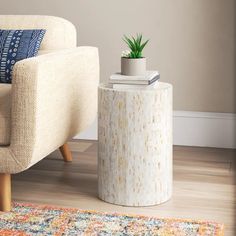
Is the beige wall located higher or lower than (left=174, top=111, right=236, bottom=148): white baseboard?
higher

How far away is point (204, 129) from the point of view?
3.12 metres

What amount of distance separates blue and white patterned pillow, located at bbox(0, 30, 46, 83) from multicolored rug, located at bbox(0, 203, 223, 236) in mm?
675

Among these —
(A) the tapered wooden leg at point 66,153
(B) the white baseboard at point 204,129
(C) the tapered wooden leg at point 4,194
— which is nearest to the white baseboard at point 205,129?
(B) the white baseboard at point 204,129

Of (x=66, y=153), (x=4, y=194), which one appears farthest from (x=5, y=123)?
(x=66, y=153)

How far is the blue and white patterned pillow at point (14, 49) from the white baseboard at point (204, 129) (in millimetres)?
972

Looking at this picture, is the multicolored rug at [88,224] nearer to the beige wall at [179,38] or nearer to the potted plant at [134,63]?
the potted plant at [134,63]

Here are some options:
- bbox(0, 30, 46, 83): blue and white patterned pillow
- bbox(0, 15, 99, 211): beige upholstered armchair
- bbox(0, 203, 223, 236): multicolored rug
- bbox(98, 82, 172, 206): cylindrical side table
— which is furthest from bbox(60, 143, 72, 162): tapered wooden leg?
bbox(0, 203, 223, 236): multicolored rug

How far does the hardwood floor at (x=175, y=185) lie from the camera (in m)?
2.18

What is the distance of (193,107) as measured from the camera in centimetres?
312

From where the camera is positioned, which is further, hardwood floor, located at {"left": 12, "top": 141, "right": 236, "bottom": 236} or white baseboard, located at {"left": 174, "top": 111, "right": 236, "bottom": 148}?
white baseboard, located at {"left": 174, "top": 111, "right": 236, "bottom": 148}

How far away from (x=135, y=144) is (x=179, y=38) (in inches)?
42.3

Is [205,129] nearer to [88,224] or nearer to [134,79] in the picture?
[134,79]

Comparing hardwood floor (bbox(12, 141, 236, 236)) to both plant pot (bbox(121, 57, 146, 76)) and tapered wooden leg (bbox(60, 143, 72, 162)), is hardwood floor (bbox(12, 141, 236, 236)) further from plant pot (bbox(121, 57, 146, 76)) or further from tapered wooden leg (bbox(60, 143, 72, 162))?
plant pot (bbox(121, 57, 146, 76))

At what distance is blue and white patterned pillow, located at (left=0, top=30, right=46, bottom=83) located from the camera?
252 cm
